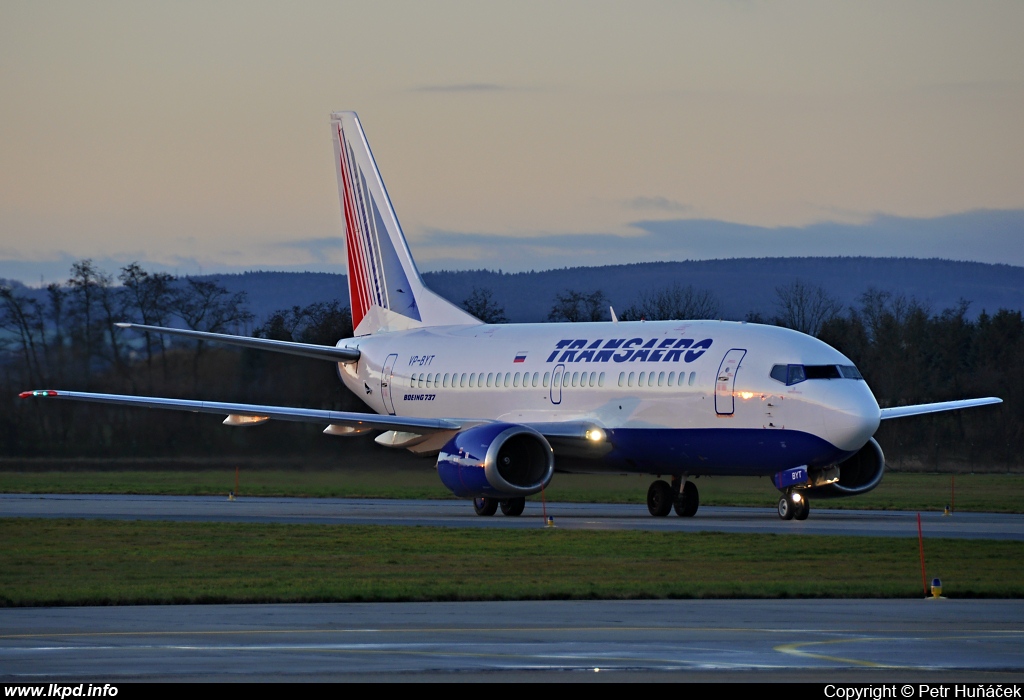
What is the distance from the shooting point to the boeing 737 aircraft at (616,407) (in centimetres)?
3023

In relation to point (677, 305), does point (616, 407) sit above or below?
below

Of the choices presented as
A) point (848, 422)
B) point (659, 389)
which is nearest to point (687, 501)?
point (659, 389)

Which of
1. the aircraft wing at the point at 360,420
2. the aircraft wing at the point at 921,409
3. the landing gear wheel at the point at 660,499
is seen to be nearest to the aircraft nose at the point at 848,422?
the aircraft wing at the point at 921,409

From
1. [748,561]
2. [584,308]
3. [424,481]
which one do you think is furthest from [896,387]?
[748,561]

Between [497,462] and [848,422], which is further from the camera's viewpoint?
[497,462]

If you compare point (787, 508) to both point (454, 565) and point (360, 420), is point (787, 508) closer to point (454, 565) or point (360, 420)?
point (360, 420)

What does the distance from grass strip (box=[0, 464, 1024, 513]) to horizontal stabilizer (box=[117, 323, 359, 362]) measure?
119 inches

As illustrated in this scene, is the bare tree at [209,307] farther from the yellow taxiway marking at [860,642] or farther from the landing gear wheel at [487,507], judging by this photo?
the yellow taxiway marking at [860,642]

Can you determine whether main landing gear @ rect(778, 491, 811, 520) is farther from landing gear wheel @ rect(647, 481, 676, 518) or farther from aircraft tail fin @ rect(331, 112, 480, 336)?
aircraft tail fin @ rect(331, 112, 480, 336)

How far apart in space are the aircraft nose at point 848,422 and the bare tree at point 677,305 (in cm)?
3036

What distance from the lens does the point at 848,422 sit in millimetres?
29438

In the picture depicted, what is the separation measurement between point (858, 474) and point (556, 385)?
6827 mm

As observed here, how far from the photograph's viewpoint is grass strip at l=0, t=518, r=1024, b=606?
1742 centimetres

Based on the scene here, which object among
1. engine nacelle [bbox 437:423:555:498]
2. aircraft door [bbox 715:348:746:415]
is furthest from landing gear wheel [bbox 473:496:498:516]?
aircraft door [bbox 715:348:746:415]
